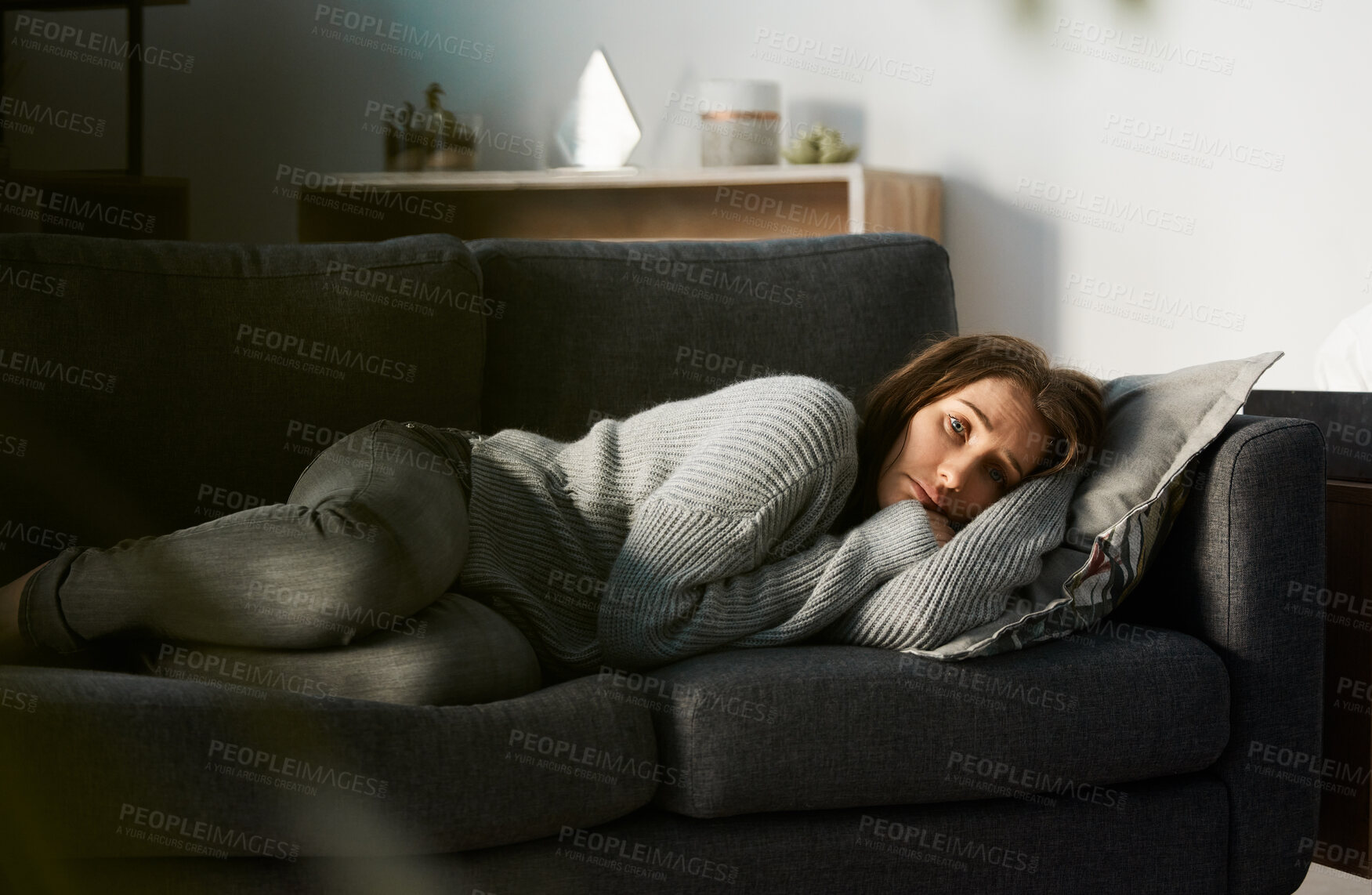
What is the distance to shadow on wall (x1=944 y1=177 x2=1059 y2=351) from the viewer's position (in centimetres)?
294

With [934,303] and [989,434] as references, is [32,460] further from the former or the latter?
[934,303]

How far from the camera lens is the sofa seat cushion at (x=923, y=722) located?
4.00ft

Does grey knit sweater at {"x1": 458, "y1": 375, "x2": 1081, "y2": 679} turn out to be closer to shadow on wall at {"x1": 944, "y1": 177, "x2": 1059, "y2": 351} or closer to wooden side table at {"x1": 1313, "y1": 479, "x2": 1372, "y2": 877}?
wooden side table at {"x1": 1313, "y1": 479, "x2": 1372, "y2": 877}

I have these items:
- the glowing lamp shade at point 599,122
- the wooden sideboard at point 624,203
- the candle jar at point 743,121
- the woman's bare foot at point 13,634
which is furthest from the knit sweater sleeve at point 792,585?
the glowing lamp shade at point 599,122

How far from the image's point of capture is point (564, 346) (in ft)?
5.80

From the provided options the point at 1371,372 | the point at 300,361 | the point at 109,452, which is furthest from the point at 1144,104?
the point at 109,452

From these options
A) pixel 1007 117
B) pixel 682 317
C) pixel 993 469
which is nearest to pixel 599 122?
pixel 1007 117

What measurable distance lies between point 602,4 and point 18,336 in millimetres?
2372

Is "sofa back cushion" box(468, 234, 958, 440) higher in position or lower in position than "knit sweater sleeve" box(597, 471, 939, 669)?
higher

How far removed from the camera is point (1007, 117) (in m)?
2.96

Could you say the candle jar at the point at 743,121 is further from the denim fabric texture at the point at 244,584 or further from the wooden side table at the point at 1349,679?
the denim fabric texture at the point at 244,584

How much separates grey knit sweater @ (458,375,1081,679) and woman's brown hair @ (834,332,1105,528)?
7cm

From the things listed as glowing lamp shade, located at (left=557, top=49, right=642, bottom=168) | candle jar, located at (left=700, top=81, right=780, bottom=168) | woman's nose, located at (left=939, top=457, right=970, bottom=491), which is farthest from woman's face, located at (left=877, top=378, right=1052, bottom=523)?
glowing lamp shade, located at (left=557, top=49, right=642, bottom=168)

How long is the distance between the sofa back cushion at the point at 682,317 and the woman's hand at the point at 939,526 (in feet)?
1.23
